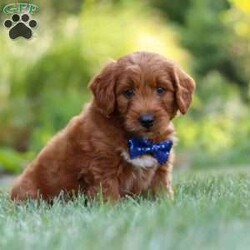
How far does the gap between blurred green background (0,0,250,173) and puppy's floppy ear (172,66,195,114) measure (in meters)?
7.32

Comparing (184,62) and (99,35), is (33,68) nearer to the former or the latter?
(99,35)

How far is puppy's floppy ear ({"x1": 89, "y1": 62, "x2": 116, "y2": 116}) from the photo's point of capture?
687 cm

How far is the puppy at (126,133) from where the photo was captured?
6781mm

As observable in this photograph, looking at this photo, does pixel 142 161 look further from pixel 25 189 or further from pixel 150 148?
pixel 25 189

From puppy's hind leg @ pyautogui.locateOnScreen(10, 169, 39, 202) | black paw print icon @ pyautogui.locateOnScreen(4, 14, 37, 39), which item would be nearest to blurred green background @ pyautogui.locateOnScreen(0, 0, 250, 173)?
black paw print icon @ pyautogui.locateOnScreen(4, 14, 37, 39)

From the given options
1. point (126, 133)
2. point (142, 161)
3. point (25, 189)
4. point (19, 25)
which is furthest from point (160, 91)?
point (19, 25)

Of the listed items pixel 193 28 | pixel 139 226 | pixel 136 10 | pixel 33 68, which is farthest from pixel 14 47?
pixel 139 226

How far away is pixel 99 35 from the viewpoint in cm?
1780

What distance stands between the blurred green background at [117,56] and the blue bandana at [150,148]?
7.20 meters

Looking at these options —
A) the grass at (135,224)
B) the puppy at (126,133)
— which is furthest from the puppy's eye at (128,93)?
the grass at (135,224)

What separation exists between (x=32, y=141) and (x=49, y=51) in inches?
87.0

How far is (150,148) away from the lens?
699 cm

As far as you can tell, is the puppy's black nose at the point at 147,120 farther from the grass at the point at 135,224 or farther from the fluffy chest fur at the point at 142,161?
the grass at the point at 135,224

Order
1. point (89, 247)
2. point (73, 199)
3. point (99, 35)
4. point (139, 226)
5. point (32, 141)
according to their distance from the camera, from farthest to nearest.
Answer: point (99, 35)
point (32, 141)
point (73, 199)
point (139, 226)
point (89, 247)
